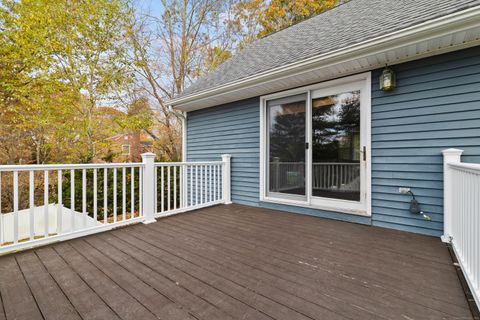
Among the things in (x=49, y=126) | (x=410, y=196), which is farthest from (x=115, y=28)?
(x=410, y=196)

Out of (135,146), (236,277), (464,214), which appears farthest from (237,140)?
(135,146)

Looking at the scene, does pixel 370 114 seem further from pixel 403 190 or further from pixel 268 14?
pixel 268 14

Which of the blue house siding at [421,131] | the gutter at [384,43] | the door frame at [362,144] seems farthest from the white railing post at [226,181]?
the blue house siding at [421,131]

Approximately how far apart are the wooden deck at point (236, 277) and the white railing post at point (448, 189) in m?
0.16

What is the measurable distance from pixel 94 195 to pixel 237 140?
265 cm

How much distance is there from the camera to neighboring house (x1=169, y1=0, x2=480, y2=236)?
242 cm

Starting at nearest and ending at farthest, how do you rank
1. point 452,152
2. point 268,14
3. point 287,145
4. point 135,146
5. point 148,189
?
point 452,152, point 148,189, point 287,145, point 268,14, point 135,146

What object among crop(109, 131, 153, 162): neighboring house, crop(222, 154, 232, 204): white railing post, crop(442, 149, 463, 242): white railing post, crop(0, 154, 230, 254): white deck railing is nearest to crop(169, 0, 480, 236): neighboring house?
crop(442, 149, 463, 242): white railing post

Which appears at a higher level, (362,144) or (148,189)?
(362,144)

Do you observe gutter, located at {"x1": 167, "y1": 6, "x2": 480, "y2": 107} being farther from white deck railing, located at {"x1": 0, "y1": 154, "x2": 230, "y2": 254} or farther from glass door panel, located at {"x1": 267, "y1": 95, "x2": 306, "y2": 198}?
white deck railing, located at {"x1": 0, "y1": 154, "x2": 230, "y2": 254}

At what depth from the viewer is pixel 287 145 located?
151 inches

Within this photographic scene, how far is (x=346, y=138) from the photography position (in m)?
3.22

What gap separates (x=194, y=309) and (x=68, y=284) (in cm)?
103

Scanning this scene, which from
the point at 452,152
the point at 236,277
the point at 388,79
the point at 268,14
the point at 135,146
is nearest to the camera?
the point at 236,277
